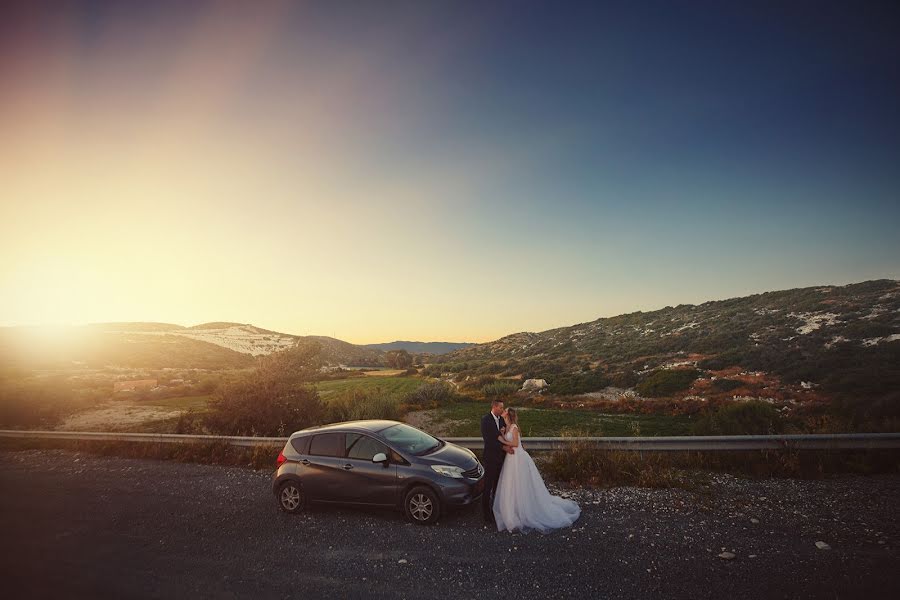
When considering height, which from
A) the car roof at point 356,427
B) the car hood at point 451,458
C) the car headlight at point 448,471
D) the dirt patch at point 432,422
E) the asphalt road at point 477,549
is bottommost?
the dirt patch at point 432,422

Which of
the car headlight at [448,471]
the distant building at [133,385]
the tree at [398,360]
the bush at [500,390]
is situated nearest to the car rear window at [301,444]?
the car headlight at [448,471]

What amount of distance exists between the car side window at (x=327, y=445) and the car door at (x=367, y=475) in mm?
212

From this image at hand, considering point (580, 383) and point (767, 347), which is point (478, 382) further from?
point (767, 347)

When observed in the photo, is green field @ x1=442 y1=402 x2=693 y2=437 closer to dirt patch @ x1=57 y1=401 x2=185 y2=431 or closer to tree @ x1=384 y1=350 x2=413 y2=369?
dirt patch @ x1=57 y1=401 x2=185 y2=431

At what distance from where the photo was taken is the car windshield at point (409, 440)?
8.42 m

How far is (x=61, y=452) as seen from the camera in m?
15.9

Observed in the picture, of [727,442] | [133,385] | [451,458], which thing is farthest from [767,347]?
[133,385]

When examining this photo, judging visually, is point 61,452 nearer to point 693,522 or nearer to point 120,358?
point 693,522

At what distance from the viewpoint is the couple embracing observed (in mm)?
7402

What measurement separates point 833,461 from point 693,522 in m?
4.31

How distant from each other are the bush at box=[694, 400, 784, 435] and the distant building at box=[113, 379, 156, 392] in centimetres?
3934

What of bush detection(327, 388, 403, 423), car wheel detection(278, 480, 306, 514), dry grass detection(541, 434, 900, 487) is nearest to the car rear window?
car wheel detection(278, 480, 306, 514)

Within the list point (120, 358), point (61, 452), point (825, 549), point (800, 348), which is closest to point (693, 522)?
point (825, 549)

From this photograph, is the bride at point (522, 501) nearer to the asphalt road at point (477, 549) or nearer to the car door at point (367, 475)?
the asphalt road at point (477, 549)
